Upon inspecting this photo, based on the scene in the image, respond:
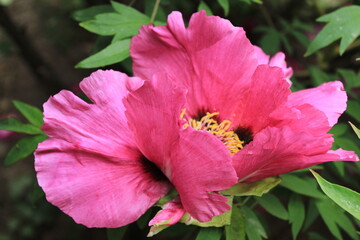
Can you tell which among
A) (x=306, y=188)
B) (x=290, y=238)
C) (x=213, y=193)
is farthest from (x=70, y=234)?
(x=213, y=193)

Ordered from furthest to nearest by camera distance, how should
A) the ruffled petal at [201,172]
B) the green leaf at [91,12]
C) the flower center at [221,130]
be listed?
the green leaf at [91,12] → the flower center at [221,130] → the ruffled petal at [201,172]

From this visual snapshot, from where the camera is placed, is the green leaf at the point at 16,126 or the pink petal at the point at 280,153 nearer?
the pink petal at the point at 280,153

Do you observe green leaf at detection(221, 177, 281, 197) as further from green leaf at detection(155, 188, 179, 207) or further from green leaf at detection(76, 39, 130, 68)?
green leaf at detection(76, 39, 130, 68)

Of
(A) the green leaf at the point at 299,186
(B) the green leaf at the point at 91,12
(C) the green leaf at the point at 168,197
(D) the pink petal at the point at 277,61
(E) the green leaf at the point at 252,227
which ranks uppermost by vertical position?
(B) the green leaf at the point at 91,12

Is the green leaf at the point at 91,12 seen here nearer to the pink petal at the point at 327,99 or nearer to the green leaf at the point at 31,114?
the green leaf at the point at 31,114

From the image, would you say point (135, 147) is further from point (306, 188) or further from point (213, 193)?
point (306, 188)

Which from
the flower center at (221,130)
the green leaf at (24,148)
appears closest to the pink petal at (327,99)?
the flower center at (221,130)

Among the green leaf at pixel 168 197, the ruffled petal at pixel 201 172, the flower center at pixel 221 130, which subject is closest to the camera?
the ruffled petal at pixel 201 172

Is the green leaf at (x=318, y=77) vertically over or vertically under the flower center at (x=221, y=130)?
under
